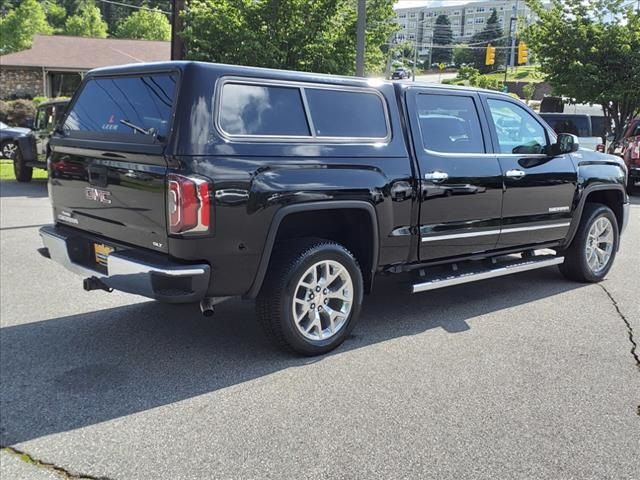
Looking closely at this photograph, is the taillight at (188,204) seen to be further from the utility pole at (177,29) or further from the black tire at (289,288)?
the utility pole at (177,29)

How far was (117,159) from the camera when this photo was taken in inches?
165

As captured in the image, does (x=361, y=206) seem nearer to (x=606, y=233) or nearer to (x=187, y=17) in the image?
(x=606, y=233)

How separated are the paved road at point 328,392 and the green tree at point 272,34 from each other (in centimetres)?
1037

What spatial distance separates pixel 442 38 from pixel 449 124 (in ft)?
411

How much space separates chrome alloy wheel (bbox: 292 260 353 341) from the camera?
443cm

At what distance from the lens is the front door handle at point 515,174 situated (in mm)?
5600

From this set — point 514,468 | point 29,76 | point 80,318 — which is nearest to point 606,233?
point 514,468

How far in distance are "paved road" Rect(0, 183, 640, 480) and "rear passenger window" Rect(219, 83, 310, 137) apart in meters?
1.56

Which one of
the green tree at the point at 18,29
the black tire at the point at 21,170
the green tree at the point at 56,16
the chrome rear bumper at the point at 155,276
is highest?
the green tree at the point at 56,16

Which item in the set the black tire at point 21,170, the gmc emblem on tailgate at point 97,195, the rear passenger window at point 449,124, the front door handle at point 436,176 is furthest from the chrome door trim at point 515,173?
the black tire at point 21,170

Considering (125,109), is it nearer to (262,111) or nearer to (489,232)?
(262,111)

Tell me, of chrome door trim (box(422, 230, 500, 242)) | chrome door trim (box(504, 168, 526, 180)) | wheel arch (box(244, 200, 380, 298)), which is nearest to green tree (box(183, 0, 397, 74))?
chrome door trim (box(504, 168, 526, 180))

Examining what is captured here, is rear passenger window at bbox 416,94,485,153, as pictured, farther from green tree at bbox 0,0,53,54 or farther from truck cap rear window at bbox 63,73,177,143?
green tree at bbox 0,0,53,54

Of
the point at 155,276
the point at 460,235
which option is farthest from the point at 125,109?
the point at 460,235
